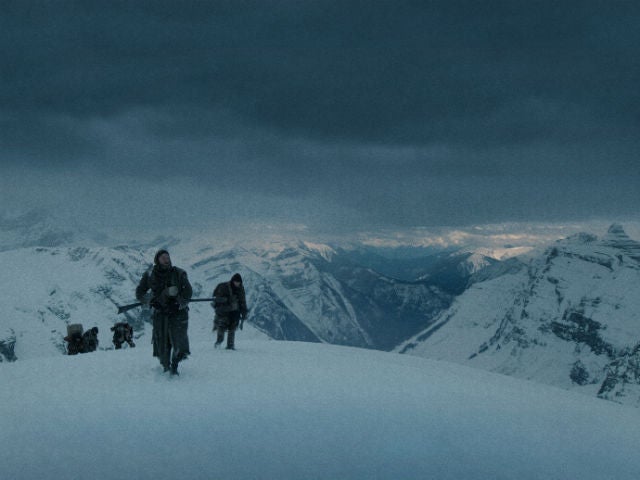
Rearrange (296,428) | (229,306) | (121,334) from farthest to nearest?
1. (121,334)
2. (229,306)
3. (296,428)

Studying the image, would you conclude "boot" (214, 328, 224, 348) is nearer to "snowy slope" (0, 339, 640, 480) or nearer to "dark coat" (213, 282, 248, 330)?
"dark coat" (213, 282, 248, 330)

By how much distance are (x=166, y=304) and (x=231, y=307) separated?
528 cm

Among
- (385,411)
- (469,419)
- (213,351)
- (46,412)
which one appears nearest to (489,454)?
(469,419)

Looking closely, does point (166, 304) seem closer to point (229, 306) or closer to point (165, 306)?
point (165, 306)

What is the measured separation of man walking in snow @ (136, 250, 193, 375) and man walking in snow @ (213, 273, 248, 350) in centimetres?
486

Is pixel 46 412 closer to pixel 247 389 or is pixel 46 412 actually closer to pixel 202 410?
pixel 202 410

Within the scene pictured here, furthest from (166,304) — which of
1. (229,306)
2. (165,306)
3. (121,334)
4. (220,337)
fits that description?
(121,334)

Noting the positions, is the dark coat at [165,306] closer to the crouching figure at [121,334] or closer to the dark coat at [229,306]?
the dark coat at [229,306]

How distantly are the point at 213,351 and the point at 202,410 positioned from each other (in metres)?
8.57

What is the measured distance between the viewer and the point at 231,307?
17.2 meters

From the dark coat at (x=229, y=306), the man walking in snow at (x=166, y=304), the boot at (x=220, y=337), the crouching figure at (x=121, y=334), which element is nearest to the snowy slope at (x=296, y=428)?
the man walking in snow at (x=166, y=304)

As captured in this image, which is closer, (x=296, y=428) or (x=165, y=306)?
(x=296, y=428)

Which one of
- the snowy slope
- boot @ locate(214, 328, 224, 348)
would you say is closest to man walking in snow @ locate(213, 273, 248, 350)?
boot @ locate(214, 328, 224, 348)

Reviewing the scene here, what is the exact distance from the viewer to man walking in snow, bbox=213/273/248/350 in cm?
1728
